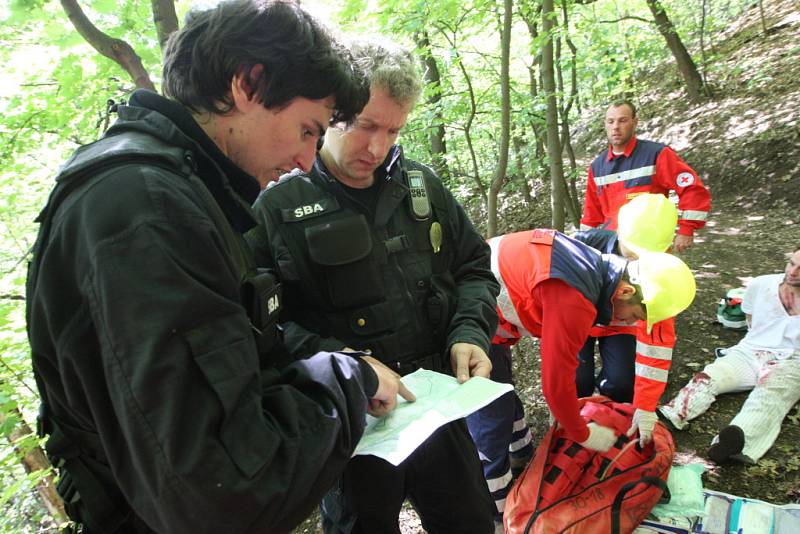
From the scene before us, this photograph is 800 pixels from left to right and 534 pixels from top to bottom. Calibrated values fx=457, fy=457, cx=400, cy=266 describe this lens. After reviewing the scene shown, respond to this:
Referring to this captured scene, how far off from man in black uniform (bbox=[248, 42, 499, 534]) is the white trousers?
2252 millimetres

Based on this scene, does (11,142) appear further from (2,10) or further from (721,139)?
(721,139)

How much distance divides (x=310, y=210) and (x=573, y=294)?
4.24 feet

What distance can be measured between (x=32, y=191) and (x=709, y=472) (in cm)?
873

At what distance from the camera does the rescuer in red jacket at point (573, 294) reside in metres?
2.20

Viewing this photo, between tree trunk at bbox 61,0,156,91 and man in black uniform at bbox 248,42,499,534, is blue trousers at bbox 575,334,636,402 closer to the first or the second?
man in black uniform at bbox 248,42,499,534

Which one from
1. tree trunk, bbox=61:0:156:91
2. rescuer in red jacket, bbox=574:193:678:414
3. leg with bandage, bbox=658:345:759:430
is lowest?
leg with bandage, bbox=658:345:759:430

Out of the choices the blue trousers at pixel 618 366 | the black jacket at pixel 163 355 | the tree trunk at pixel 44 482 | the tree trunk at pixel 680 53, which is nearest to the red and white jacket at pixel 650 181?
the blue trousers at pixel 618 366

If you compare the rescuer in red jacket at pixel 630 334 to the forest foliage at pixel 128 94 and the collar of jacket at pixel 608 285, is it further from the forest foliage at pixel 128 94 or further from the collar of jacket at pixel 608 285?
the forest foliage at pixel 128 94

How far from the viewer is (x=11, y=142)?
13.3 feet

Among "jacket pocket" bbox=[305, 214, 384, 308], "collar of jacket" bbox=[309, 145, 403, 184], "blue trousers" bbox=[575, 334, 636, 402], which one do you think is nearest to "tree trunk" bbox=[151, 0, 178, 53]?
"collar of jacket" bbox=[309, 145, 403, 184]

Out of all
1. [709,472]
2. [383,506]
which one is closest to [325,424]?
[383,506]

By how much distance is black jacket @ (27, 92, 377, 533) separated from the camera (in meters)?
0.72

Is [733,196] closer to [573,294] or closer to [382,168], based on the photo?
[573,294]

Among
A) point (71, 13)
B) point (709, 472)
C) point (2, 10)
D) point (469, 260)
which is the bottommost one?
point (709, 472)
